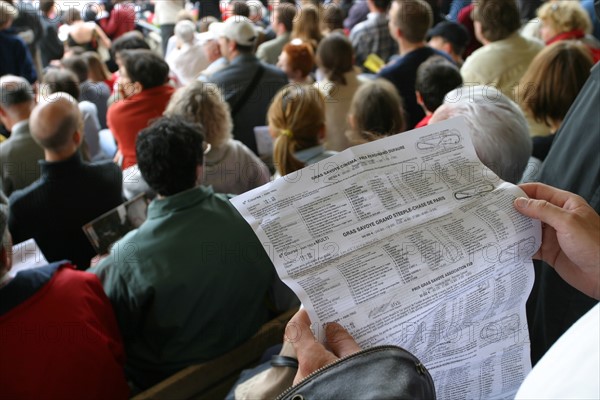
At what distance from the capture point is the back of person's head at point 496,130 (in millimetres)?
1280

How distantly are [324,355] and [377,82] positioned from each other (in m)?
1.80

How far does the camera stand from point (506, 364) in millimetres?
821

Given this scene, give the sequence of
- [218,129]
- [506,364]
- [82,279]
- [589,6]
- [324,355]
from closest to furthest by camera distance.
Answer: [324,355]
[506,364]
[82,279]
[218,129]
[589,6]

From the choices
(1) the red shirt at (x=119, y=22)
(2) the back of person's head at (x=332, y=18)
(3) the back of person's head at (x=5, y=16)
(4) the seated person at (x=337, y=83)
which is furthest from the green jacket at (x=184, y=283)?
(1) the red shirt at (x=119, y=22)

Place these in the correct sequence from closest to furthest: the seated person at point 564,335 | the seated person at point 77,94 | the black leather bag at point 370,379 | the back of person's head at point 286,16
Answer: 1. the seated person at point 564,335
2. the black leather bag at point 370,379
3. the seated person at point 77,94
4. the back of person's head at point 286,16

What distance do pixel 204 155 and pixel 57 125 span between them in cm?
59

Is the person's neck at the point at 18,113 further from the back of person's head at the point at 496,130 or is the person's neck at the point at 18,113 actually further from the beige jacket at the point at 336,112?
the back of person's head at the point at 496,130

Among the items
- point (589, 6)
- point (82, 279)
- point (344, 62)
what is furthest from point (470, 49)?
point (82, 279)

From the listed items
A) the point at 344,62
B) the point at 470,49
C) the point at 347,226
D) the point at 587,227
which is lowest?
the point at 470,49

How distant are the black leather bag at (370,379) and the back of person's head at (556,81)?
1735 mm

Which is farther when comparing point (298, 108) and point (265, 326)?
point (298, 108)

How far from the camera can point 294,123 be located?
2.07 meters

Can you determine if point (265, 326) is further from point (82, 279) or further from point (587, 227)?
point (587, 227)

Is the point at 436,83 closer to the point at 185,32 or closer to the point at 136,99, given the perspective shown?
the point at 136,99
